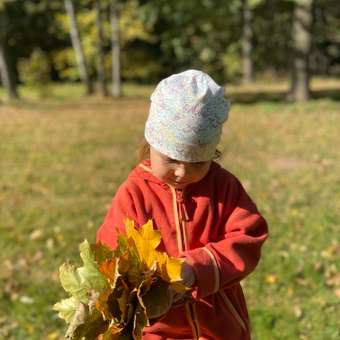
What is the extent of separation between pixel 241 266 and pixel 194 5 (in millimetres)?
Answer: 13987

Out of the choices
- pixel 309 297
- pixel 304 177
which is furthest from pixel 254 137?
pixel 309 297

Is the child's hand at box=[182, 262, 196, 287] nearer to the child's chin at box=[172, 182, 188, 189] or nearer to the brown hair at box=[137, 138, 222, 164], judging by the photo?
the child's chin at box=[172, 182, 188, 189]

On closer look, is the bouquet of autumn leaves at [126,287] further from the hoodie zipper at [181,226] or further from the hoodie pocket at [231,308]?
the hoodie pocket at [231,308]

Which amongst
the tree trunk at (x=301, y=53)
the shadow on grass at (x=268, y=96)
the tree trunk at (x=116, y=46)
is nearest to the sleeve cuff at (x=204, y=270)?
the tree trunk at (x=301, y=53)

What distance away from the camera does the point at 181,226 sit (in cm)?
233

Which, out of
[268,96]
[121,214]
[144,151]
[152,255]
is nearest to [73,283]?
A: [152,255]

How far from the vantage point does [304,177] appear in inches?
317

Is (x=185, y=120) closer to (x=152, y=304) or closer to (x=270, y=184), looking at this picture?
(x=152, y=304)

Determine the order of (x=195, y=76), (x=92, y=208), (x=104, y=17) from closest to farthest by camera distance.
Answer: (x=195, y=76) → (x=92, y=208) → (x=104, y=17)

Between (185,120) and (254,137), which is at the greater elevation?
(185,120)

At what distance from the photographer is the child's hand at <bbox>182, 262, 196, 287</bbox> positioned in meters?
2.16

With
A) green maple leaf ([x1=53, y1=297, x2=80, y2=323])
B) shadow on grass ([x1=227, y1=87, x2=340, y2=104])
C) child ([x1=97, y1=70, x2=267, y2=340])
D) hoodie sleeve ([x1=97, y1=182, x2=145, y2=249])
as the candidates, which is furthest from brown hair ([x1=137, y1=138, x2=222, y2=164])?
shadow on grass ([x1=227, y1=87, x2=340, y2=104])

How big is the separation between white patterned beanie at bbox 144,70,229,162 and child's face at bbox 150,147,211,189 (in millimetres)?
40

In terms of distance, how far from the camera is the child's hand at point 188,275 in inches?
85.0
